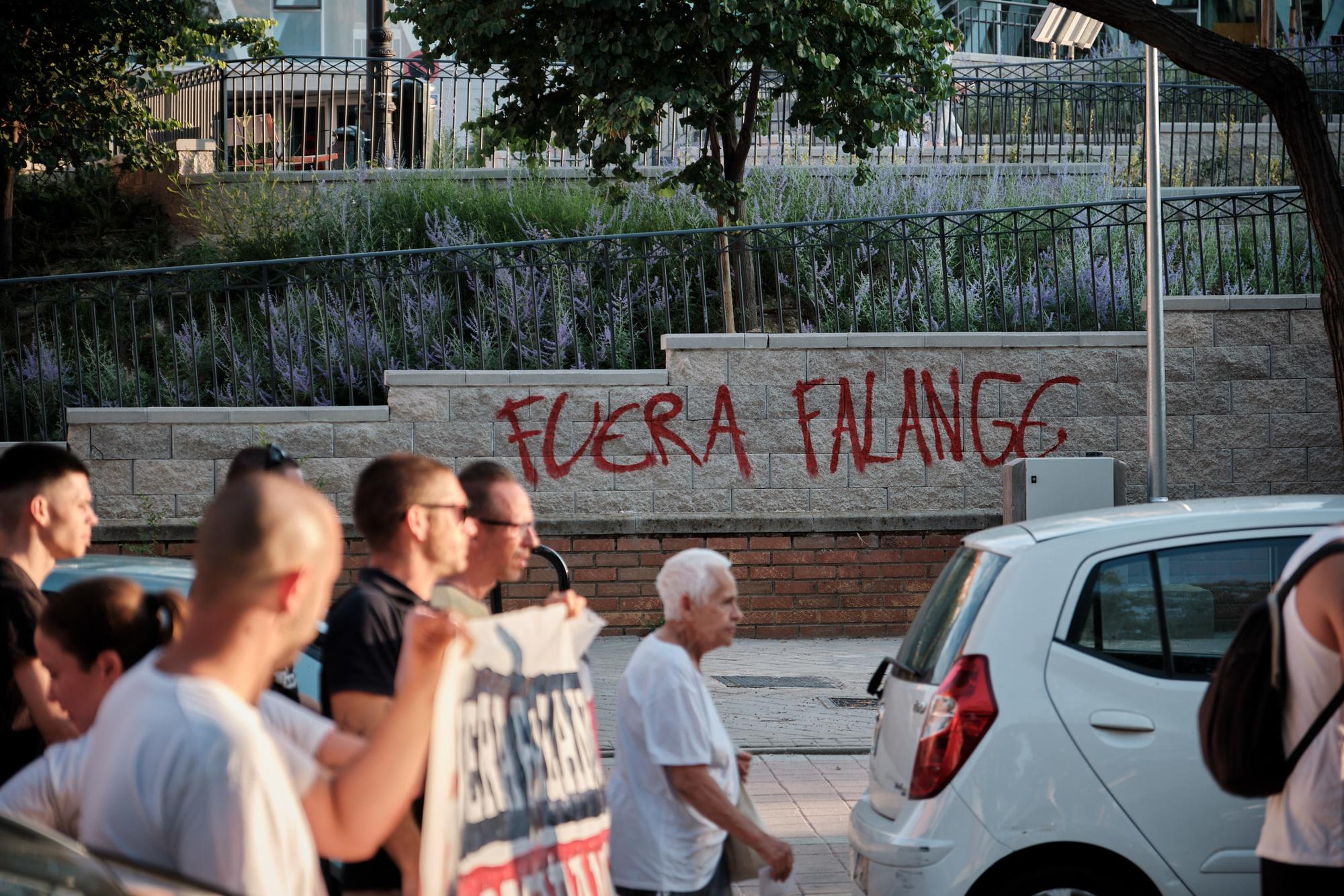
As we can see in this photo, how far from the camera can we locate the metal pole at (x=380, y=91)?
16906mm

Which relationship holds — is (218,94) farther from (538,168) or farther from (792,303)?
(792,303)

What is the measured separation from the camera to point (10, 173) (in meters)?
14.0

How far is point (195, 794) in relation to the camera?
200cm

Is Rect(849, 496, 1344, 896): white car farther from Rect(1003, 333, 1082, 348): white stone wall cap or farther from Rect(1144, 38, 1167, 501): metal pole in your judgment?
Rect(1003, 333, 1082, 348): white stone wall cap

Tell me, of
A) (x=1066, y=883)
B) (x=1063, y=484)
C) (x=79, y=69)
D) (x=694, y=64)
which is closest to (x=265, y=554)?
(x=1066, y=883)

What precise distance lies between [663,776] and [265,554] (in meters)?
1.69

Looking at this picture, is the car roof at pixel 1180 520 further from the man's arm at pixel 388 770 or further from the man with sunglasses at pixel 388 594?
the man's arm at pixel 388 770

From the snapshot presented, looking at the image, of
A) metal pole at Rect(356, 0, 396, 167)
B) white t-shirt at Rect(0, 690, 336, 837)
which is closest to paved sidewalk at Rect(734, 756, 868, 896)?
white t-shirt at Rect(0, 690, 336, 837)

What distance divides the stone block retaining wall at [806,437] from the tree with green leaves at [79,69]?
3.78 metres

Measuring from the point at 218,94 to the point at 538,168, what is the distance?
5.12 meters

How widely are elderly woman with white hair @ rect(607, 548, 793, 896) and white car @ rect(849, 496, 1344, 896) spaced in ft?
2.55

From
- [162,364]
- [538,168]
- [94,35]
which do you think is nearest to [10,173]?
[94,35]

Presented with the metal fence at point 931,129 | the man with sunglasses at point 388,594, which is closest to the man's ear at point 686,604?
the man with sunglasses at point 388,594

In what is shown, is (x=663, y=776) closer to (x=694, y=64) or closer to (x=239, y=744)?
(x=239, y=744)
